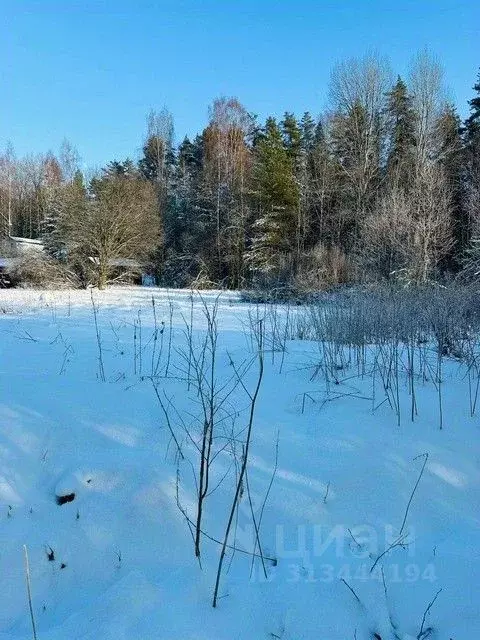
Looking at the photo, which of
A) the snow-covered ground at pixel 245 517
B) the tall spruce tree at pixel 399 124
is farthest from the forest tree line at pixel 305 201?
the snow-covered ground at pixel 245 517

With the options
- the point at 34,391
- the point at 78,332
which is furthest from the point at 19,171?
the point at 34,391

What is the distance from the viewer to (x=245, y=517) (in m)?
2.05

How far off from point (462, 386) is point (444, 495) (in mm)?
1330

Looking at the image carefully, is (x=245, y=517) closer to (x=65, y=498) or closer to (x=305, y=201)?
(x=65, y=498)

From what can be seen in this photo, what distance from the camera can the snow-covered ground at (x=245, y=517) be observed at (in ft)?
5.38

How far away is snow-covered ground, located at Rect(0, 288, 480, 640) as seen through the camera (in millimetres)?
1639

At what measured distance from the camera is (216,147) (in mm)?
27125

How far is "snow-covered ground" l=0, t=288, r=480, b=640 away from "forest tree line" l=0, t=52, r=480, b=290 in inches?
529

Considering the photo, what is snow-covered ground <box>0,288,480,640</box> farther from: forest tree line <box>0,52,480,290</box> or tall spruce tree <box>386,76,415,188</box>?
tall spruce tree <box>386,76,415,188</box>

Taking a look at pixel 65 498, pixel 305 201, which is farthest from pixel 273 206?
pixel 65 498

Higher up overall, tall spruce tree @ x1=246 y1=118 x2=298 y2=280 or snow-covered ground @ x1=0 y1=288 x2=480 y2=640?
tall spruce tree @ x1=246 y1=118 x2=298 y2=280

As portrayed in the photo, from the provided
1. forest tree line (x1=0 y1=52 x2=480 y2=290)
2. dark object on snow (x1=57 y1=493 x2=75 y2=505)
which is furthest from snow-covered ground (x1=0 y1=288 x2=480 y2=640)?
forest tree line (x1=0 y1=52 x2=480 y2=290)

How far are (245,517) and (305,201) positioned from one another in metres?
24.0

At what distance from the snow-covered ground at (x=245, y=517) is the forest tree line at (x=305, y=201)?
1343 cm
